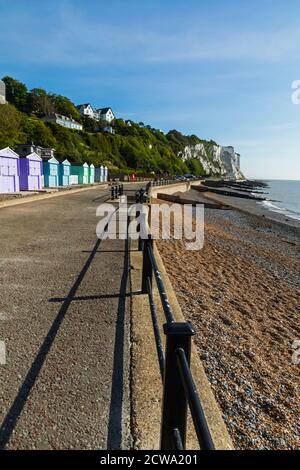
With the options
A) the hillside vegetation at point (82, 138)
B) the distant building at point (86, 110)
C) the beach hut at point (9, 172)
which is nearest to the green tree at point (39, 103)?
the hillside vegetation at point (82, 138)

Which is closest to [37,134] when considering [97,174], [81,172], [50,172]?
[97,174]

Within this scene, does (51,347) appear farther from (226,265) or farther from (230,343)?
(226,265)

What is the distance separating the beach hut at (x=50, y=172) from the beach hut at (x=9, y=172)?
7770mm

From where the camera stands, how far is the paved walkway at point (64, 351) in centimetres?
231

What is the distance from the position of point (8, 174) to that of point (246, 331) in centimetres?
2084

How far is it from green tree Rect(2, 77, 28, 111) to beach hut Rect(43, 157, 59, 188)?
8817 cm

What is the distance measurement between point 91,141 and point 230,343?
92263 millimetres

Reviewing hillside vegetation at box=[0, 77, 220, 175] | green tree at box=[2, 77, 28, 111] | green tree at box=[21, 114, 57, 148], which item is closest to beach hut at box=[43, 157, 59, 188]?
hillside vegetation at box=[0, 77, 220, 175]

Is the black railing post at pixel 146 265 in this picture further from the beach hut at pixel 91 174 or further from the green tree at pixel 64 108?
the green tree at pixel 64 108

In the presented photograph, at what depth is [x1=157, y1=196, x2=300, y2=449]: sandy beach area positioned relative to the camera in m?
3.27

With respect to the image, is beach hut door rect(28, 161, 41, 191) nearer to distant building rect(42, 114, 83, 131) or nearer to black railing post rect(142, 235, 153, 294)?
black railing post rect(142, 235, 153, 294)

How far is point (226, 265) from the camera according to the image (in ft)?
33.2

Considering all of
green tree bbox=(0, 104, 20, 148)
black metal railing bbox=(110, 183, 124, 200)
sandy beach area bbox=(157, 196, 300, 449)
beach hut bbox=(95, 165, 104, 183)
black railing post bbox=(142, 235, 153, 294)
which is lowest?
sandy beach area bbox=(157, 196, 300, 449)

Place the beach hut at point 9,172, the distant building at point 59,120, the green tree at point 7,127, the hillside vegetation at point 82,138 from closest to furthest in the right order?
the beach hut at point 9,172 < the green tree at point 7,127 < the hillside vegetation at point 82,138 < the distant building at point 59,120
